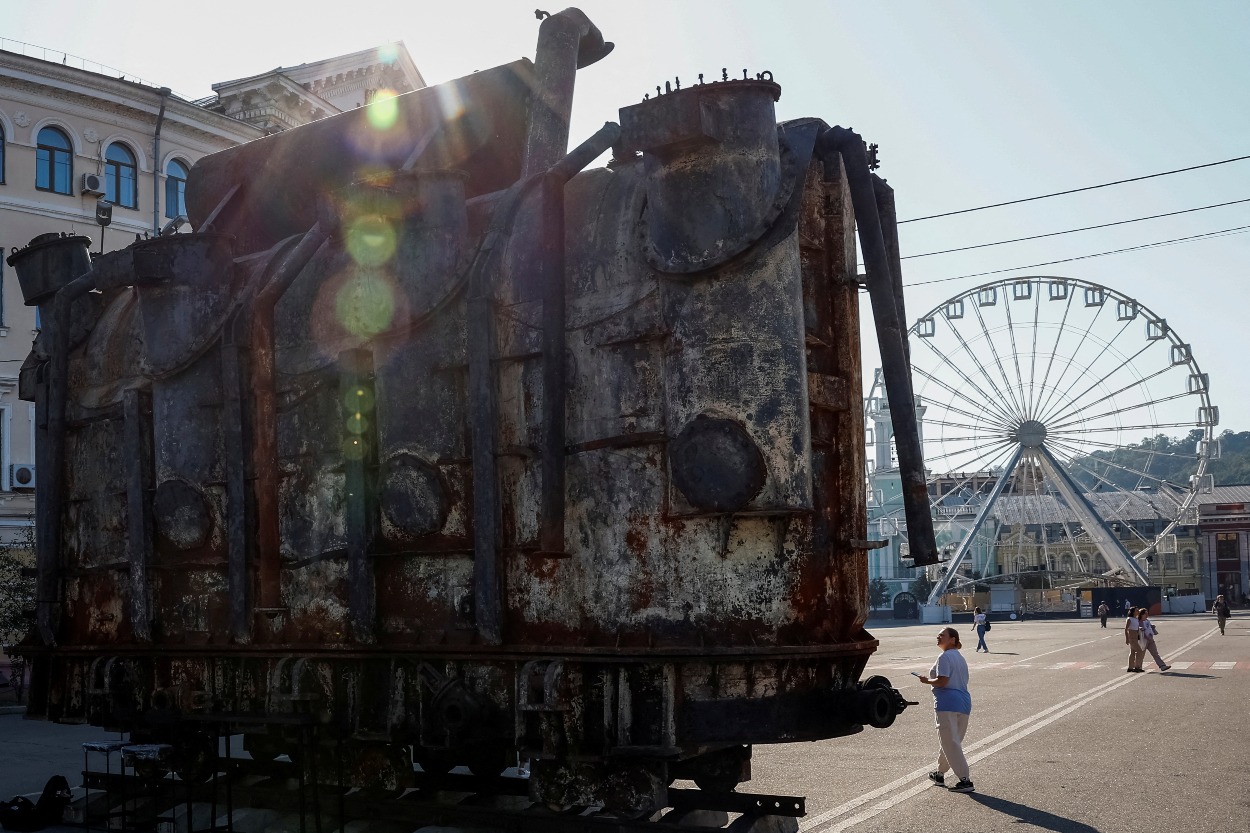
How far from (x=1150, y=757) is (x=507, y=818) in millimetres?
8019

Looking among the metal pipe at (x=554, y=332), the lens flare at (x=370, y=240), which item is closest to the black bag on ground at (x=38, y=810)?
the lens flare at (x=370, y=240)

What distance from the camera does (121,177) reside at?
96.2ft

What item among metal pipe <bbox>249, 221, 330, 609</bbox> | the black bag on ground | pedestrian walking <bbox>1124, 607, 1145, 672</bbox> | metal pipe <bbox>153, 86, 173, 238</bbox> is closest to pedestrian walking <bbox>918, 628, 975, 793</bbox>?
metal pipe <bbox>249, 221, 330, 609</bbox>

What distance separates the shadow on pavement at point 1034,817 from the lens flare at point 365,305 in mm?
5673

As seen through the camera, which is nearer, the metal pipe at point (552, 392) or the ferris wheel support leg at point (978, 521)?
the metal pipe at point (552, 392)

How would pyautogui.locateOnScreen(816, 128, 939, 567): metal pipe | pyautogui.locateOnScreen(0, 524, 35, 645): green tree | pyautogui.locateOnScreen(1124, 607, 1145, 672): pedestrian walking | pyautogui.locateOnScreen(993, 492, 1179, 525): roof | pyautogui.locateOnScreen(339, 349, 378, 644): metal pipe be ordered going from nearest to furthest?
pyautogui.locateOnScreen(816, 128, 939, 567): metal pipe < pyautogui.locateOnScreen(339, 349, 378, 644): metal pipe < pyautogui.locateOnScreen(0, 524, 35, 645): green tree < pyautogui.locateOnScreen(1124, 607, 1145, 672): pedestrian walking < pyautogui.locateOnScreen(993, 492, 1179, 525): roof

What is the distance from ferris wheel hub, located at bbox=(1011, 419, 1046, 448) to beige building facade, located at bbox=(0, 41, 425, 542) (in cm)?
3838

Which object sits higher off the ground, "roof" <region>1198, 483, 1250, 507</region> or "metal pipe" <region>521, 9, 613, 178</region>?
"metal pipe" <region>521, 9, 613, 178</region>

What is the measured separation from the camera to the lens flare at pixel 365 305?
6.58 m

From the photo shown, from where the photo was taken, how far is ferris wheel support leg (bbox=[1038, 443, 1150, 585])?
193 feet

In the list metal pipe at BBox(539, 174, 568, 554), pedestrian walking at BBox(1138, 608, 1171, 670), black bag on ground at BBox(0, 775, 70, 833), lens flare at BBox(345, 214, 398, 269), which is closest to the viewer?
metal pipe at BBox(539, 174, 568, 554)

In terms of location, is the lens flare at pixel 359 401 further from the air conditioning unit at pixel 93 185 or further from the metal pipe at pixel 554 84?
the air conditioning unit at pixel 93 185

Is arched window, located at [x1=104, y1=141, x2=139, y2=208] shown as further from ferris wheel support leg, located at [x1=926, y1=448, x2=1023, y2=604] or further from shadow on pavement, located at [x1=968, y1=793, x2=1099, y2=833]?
ferris wheel support leg, located at [x1=926, y1=448, x2=1023, y2=604]

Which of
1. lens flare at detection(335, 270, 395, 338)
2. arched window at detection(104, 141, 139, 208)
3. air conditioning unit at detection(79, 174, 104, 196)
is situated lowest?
lens flare at detection(335, 270, 395, 338)
